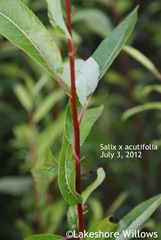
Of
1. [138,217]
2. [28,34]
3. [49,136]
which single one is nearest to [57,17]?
[28,34]

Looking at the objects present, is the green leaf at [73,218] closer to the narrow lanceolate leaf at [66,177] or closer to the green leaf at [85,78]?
the narrow lanceolate leaf at [66,177]

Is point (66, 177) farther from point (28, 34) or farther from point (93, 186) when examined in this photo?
point (28, 34)

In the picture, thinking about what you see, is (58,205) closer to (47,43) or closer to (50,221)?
(50,221)

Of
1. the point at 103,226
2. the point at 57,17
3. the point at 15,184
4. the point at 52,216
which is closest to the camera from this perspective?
the point at 57,17

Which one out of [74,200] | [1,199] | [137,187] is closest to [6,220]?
[1,199]

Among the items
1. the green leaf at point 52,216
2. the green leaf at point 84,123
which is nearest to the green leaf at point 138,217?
the green leaf at point 84,123

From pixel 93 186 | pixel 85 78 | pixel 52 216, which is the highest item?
pixel 85 78

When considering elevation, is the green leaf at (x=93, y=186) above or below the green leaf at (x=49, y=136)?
below
